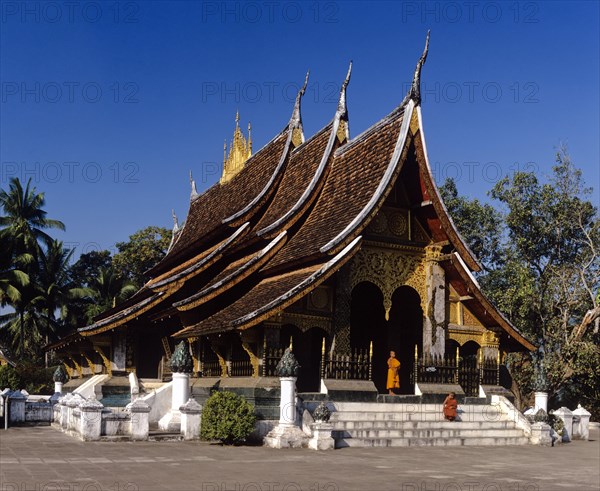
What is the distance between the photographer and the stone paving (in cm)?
883

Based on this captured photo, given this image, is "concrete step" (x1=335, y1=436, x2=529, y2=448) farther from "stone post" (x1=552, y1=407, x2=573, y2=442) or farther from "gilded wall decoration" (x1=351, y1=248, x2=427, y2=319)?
"gilded wall decoration" (x1=351, y1=248, x2=427, y2=319)

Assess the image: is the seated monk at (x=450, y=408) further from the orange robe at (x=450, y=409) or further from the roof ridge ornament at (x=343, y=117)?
the roof ridge ornament at (x=343, y=117)

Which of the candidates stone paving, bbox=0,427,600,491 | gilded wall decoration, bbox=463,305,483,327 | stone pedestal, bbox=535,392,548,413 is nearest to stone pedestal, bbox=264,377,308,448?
stone paving, bbox=0,427,600,491

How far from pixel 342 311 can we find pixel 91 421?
5545 mm

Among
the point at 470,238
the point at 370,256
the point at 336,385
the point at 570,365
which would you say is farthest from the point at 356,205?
the point at 470,238

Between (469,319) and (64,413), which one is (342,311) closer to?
(469,319)

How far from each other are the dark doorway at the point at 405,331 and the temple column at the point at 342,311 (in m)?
3.40

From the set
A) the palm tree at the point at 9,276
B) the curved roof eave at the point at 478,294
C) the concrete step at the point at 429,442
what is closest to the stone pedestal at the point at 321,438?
the concrete step at the point at 429,442

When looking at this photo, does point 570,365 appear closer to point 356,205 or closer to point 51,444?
point 356,205

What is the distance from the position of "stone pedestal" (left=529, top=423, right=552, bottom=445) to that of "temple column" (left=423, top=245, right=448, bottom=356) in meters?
2.51

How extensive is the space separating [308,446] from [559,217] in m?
20.4

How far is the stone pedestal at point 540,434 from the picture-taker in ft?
53.9

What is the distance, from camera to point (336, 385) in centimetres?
1562

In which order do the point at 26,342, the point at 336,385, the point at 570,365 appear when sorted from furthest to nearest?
the point at 26,342, the point at 570,365, the point at 336,385
